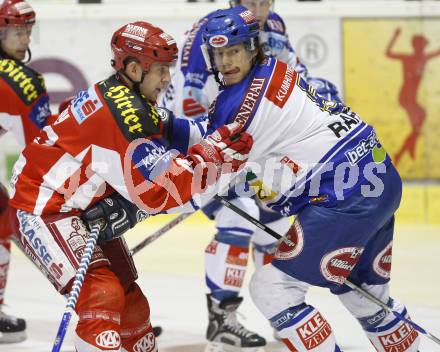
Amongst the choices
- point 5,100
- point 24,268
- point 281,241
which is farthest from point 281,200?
point 24,268

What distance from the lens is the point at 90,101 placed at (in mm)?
3783

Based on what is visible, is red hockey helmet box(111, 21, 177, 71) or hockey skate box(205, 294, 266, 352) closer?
red hockey helmet box(111, 21, 177, 71)

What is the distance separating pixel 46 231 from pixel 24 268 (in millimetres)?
3200

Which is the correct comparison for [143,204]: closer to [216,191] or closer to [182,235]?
[216,191]

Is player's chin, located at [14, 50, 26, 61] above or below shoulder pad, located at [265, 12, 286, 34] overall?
above

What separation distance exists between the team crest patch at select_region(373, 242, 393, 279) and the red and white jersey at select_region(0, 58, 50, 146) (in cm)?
160

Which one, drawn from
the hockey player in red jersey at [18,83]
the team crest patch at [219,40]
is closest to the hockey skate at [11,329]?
the hockey player in red jersey at [18,83]

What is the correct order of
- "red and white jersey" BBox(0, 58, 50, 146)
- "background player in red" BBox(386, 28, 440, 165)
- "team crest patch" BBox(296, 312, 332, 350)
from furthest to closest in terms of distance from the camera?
1. "background player in red" BBox(386, 28, 440, 165)
2. "red and white jersey" BBox(0, 58, 50, 146)
3. "team crest patch" BBox(296, 312, 332, 350)

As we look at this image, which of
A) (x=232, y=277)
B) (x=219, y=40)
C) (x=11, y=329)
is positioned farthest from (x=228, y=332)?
(x=219, y=40)

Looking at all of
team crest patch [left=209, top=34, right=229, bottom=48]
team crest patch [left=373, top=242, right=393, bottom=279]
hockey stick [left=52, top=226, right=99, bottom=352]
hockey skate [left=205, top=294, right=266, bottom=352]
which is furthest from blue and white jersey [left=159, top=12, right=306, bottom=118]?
hockey stick [left=52, top=226, right=99, bottom=352]

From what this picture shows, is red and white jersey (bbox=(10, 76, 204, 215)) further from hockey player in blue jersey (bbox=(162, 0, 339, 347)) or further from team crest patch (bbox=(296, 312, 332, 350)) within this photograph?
hockey player in blue jersey (bbox=(162, 0, 339, 347))

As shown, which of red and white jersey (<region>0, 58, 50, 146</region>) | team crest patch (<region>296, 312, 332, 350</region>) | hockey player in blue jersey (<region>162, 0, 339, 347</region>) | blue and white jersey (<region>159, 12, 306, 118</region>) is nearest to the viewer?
team crest patch (<region>296, 312, 332, 350</region>)

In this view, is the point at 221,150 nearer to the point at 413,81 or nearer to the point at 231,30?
the point at 231,30

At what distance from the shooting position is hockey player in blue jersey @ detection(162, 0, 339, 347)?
5.07m
